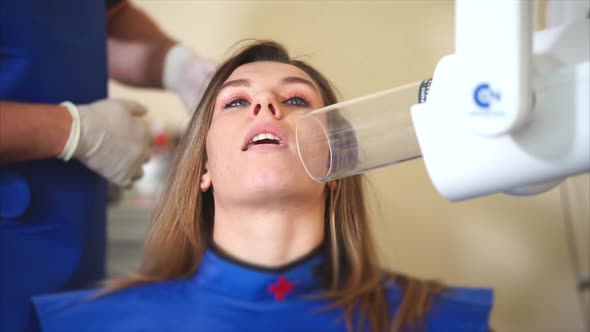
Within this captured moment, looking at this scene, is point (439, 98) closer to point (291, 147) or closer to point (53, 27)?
→ point (291, 147)

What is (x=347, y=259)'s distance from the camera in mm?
1039

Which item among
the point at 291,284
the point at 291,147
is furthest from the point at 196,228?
the point at 291,147

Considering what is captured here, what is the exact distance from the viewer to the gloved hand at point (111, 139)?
977 millimetres

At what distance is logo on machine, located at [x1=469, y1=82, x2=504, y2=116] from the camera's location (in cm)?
42

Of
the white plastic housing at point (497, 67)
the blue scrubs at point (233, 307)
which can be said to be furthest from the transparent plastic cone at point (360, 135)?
the blue scrubs at point (233, 307)

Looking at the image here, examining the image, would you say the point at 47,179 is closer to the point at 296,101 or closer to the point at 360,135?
the point at 296,101

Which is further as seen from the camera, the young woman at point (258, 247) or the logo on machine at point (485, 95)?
the young woman at point (258, 247)

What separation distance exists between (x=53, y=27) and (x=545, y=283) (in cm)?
114

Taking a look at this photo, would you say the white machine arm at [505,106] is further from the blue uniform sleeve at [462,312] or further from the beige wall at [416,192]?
the blue uniform sleeve at [462,312]

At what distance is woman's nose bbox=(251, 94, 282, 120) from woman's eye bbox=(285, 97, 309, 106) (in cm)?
3

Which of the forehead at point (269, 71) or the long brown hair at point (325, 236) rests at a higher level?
the forehead at point (269, 71)

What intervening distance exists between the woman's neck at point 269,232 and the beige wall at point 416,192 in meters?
0.11

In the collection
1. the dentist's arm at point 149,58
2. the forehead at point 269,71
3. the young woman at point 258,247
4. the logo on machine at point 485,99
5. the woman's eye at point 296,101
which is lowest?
the young woman at point 258,247

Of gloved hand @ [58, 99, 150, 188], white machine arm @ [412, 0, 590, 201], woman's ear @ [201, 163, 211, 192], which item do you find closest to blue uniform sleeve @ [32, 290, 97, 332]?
gloved hand @ [58, 99, 150, 188]
